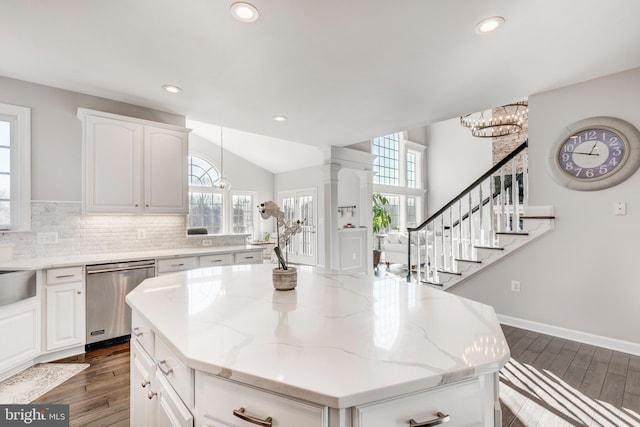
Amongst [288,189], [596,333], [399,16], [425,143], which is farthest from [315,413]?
[425,143]

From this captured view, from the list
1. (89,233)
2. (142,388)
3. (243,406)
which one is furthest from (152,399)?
(89,233)

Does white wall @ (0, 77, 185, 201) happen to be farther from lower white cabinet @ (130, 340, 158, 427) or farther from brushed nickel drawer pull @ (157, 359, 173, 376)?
brushed nickel drawer pull @ (157, 359, 173, 376)

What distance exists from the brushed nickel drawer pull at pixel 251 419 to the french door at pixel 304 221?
6.62 meters

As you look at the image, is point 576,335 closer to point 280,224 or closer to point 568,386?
point 568,386

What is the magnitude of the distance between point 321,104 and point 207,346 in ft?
9.49

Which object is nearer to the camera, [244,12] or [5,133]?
[244,12]

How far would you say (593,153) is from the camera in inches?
108

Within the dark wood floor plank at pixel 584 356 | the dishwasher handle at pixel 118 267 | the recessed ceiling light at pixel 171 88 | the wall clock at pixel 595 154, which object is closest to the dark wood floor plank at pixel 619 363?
the dark wood floor plank at pixel 584 356

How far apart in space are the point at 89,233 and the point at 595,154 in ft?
16.7

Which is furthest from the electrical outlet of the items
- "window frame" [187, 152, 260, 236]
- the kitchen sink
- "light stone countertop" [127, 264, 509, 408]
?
"window frame" [187, 152, 260, 236]

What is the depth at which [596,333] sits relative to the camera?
2.78 metres

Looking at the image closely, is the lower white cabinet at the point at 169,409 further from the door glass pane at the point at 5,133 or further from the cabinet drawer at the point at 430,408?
the door glass pane at the point at 5,133

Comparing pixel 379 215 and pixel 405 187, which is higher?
pixel 405 187

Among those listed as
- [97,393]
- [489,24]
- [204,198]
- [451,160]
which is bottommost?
[97,393]
